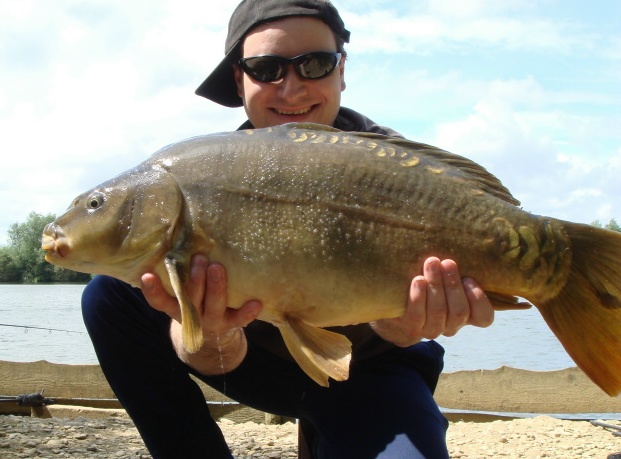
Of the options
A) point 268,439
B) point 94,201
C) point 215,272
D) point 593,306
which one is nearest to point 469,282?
point 593,306

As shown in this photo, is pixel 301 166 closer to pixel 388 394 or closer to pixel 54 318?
pixel 388 394

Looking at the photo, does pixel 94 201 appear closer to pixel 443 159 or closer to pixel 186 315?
pixel 186 315

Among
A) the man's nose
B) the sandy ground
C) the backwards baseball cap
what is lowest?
the sandy ground

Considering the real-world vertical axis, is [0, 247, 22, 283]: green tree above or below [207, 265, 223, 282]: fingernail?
above

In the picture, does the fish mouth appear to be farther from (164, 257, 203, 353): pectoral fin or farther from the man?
the man

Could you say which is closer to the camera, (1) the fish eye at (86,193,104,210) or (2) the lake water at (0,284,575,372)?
(1) the fish eye at (86,193,104,210)

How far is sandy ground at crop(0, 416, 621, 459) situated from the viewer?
4.83 meters

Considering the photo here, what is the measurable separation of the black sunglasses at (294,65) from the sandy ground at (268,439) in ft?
8.36

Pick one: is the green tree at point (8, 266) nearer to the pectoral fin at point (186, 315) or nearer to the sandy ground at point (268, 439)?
the sandy ground at point (268, 439)

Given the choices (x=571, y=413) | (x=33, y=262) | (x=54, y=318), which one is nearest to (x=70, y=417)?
(x=571, y=413)

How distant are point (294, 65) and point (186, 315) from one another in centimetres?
161

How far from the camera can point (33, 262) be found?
38.7 metres

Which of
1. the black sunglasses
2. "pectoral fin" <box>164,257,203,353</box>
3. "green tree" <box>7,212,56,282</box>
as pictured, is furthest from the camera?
"green tree" <box>7,212,56,282</box>

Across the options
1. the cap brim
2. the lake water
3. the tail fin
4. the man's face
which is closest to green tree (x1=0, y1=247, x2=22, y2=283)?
the lake water
